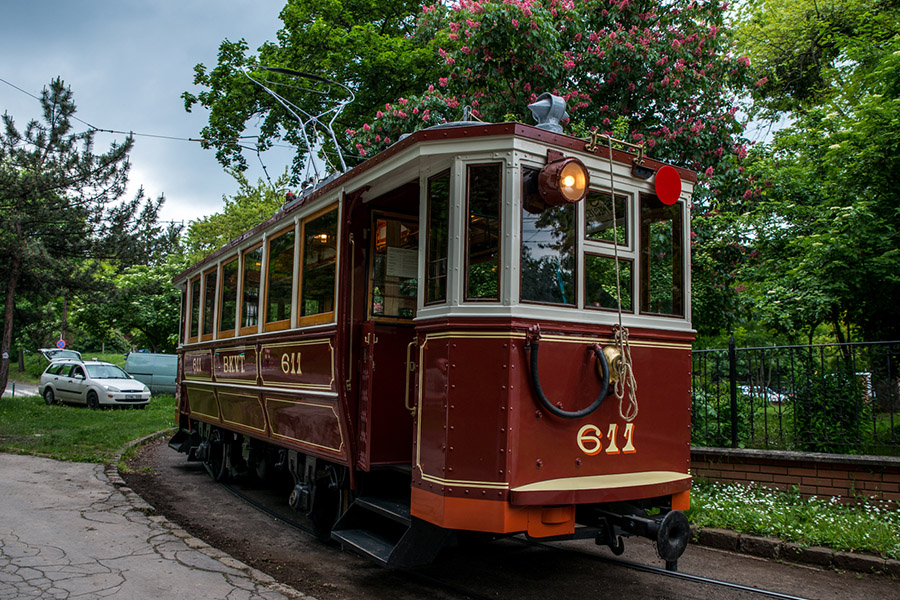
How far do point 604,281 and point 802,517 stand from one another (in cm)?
312

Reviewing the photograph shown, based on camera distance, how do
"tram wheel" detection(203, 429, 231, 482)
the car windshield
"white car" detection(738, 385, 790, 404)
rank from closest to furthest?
"white car" detection(738, 385, 790, 404)
"tram wheel" detection(203, 429, 231, 482)
the car windshield

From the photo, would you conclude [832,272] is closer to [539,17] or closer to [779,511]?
[779,511]

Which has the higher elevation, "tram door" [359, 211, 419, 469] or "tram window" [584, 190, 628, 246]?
"tram window" [584, 190, 628, 246]

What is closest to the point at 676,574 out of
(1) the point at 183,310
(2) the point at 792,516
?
(2) the point at 792,516

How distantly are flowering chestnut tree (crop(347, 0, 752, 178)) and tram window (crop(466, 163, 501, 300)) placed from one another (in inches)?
206

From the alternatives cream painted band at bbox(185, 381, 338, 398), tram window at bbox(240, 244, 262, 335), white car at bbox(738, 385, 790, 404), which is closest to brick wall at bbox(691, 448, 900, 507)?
white car at bbox(738, 385, 790, 404)

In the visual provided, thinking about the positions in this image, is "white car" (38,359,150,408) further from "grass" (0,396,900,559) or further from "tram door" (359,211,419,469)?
"tram door" (359,211,419,469)

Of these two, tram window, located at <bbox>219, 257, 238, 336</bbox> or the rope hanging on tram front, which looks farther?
tram window, located at <bbox>219, 257, 238, 336</bbox>

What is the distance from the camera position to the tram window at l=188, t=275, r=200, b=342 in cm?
975

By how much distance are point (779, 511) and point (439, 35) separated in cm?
1062

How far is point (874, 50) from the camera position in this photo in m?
9.81

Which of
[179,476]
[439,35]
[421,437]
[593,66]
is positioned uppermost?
[439,35]

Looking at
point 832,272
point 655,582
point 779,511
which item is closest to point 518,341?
point 655,582

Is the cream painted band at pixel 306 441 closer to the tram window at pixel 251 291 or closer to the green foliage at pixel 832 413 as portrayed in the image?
the tram window at pixel 251 291
